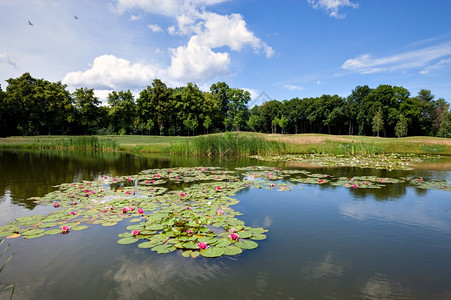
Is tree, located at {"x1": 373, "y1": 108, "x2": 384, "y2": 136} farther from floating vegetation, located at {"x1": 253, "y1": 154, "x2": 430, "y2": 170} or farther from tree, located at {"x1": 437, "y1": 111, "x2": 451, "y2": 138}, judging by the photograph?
floating vegetation, located at {"x1": 253, "y1": 154, "x2": 430, "y2": 170}

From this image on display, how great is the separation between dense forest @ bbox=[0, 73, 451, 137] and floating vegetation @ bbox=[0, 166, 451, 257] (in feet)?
149

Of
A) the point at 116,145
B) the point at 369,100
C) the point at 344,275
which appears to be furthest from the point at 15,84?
the point at 369,100

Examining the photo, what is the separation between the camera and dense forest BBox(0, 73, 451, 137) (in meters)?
45.5

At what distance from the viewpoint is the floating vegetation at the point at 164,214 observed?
3.77 metres

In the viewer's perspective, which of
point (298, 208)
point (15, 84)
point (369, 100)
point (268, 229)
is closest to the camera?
point (268, 229)

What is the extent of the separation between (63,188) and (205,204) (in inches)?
178

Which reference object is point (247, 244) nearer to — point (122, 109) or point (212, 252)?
point (212, 252)

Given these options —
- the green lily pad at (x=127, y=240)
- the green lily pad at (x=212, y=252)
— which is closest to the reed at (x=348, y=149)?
the green lily pad at (x=212, y=252)

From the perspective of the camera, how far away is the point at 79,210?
5.29 m

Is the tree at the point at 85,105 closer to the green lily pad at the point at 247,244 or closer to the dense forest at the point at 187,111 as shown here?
the dense forest at the point at 187,111

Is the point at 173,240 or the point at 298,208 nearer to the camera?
the point at 173,240

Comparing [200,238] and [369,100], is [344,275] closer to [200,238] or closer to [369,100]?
[200,238]

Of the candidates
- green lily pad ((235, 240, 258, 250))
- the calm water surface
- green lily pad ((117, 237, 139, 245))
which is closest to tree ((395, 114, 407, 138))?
the calm water surface

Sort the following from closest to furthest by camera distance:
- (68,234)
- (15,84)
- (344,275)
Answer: (344,275) → (68,234) → (15,84)
